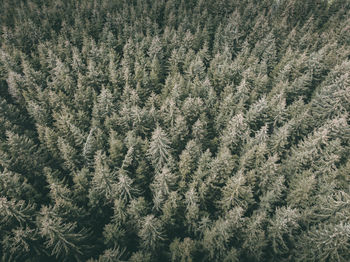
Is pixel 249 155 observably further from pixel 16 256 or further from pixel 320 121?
pixel 16 256

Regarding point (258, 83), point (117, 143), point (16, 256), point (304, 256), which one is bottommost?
point (16, 256)

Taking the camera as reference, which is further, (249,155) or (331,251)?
(249,155)

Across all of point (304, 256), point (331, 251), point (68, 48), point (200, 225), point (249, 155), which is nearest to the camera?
point (331, 251)

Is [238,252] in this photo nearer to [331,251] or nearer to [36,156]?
[331,251]

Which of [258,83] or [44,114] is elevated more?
[258,83]

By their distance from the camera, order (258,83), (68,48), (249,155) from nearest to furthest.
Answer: (249,155) < (258,83) < (68,48)

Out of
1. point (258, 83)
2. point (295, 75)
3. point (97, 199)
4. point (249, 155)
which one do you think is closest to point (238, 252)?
point (249, 155)
